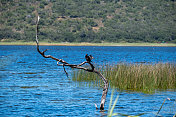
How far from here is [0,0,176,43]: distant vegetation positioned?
14062cm

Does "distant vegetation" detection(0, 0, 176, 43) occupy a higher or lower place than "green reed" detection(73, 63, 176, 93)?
lower

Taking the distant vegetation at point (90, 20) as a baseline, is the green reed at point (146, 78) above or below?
above

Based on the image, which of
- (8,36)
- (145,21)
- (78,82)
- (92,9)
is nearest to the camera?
(78,82)

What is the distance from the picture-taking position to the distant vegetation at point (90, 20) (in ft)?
461

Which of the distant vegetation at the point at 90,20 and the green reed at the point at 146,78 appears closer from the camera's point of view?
the green reed at the point at 146,78

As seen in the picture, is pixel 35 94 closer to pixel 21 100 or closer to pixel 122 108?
pixel 21 100

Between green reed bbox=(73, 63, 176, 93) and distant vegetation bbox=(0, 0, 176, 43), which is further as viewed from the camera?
distant vegetation bbox=(0, 0, 176, 43)

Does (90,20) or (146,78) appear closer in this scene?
(146,78)

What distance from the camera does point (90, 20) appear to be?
5930 inches

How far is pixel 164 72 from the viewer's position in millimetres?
23078

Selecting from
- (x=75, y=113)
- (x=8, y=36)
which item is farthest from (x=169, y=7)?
(x=75, y=113)

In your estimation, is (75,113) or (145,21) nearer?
(75,113)

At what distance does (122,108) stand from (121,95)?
3583mm

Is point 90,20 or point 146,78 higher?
point 146,78
